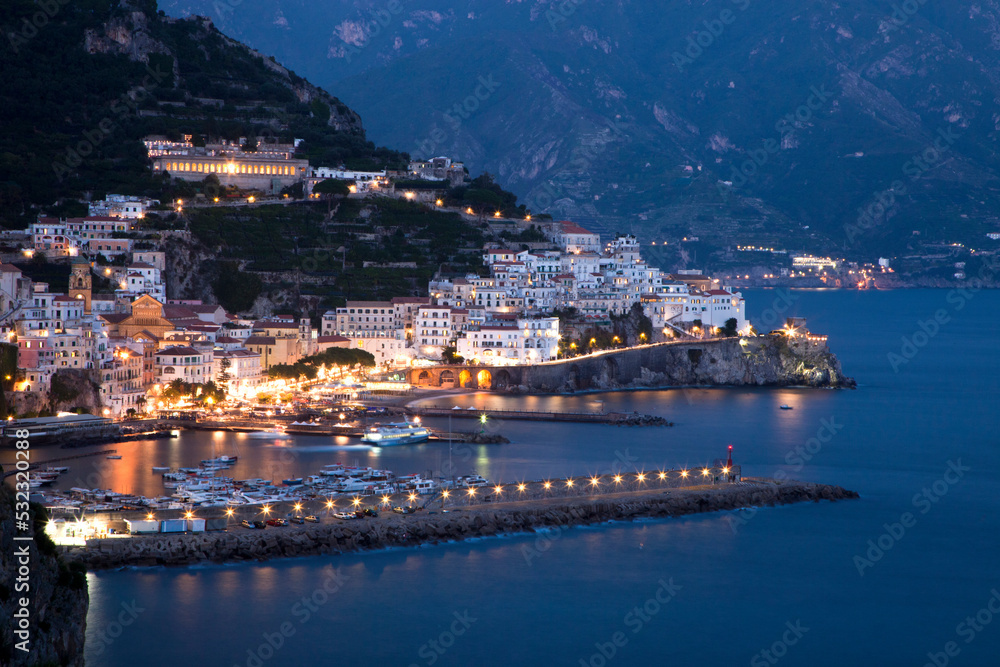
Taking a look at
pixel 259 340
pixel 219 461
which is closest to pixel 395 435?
pixel 219 461

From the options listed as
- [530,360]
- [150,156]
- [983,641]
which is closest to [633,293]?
[530,360]

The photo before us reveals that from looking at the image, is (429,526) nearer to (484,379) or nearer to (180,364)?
(180,364)

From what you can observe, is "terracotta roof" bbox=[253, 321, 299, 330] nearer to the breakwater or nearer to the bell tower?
the bell tower

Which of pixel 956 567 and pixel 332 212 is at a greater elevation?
pixel 332 212

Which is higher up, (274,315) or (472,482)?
(274,315)

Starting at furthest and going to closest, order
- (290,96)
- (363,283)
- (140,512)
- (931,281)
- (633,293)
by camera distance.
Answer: (931,281)
(290,96)
(633,293)
(363,283)
(140,512)

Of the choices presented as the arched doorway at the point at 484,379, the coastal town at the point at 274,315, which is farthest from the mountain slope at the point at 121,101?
the arched doorway at the point at 484,379

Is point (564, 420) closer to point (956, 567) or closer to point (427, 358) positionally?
point (427, 358)
